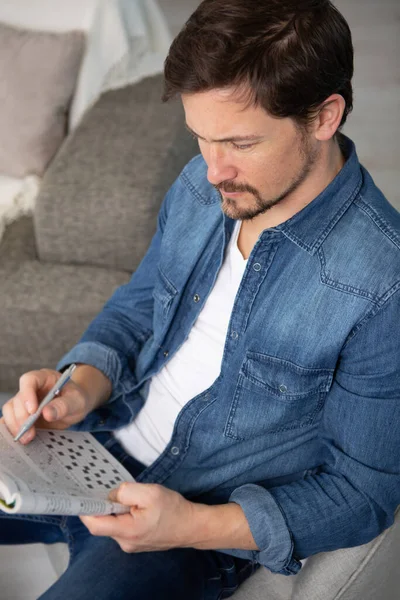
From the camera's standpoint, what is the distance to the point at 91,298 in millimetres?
1729

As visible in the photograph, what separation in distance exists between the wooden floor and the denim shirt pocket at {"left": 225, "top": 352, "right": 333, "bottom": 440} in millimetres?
1951

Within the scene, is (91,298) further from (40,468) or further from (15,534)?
(40,468)

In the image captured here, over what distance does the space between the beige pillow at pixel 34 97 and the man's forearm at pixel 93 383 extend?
1.04m

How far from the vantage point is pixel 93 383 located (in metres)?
1.28

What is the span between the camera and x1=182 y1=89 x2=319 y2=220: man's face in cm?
102

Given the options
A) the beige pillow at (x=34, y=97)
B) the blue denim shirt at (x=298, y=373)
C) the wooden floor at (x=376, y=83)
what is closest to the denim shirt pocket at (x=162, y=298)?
the blue denim shirt at (x=298, y=373)

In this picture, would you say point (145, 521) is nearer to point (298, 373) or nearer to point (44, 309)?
point (298, 373)

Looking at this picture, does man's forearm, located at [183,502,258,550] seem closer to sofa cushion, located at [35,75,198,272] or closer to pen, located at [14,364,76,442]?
pen, located at [14,364,76,442]

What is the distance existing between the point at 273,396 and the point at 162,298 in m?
0.27

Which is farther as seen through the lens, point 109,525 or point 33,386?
point 33,386

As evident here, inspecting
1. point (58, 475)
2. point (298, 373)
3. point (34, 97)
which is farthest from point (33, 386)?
point (34, 97)

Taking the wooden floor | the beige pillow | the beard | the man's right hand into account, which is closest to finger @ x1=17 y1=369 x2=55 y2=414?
the man's right hand

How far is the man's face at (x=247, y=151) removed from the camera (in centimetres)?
102

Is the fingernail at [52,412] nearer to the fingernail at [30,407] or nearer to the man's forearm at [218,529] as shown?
the fingernail at [30,407]
